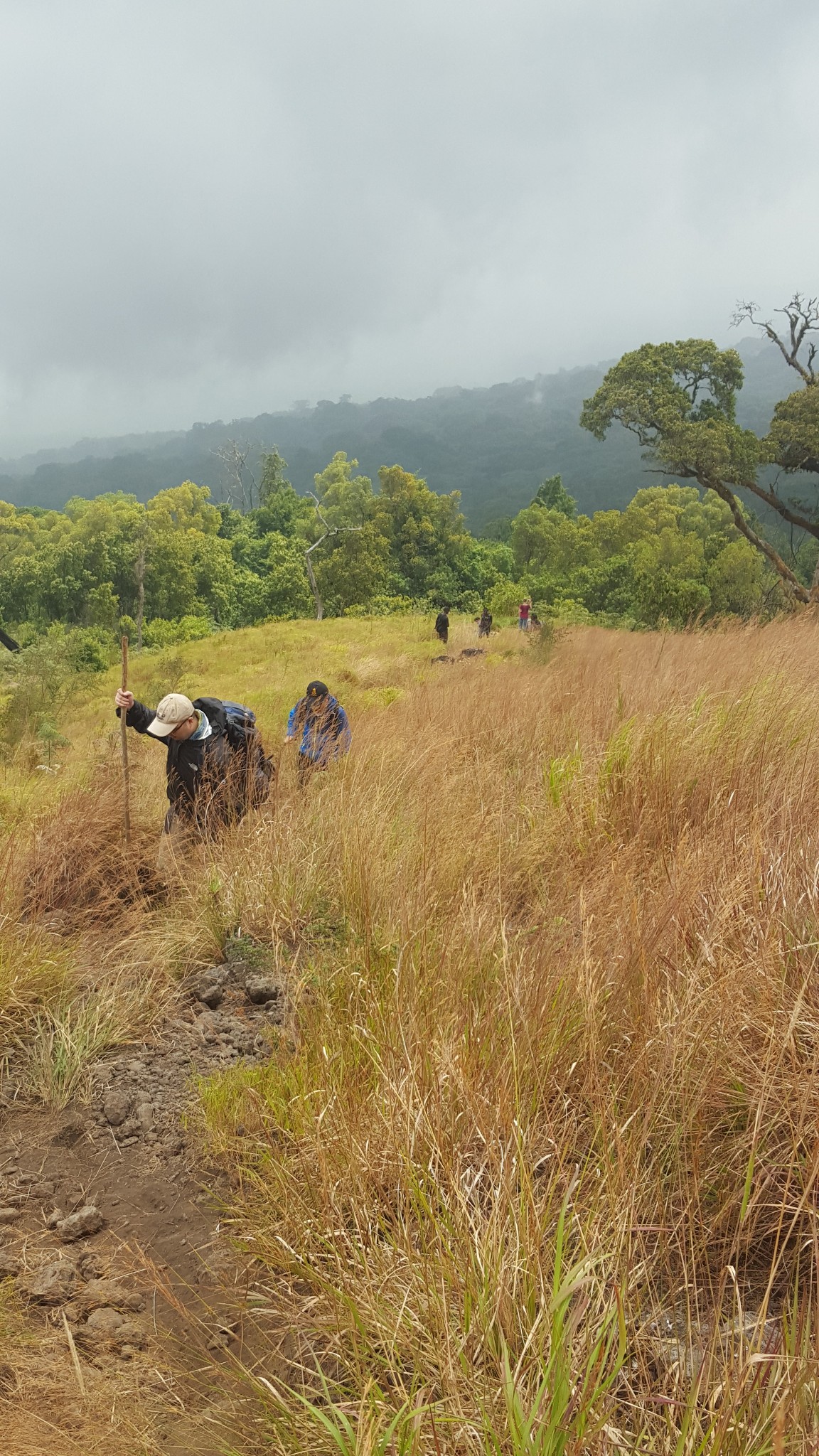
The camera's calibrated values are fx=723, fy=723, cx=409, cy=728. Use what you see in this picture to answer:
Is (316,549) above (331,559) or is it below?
above

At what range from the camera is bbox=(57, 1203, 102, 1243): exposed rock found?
6.63 feet

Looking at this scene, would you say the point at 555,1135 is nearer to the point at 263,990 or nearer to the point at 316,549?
the point at 263,990

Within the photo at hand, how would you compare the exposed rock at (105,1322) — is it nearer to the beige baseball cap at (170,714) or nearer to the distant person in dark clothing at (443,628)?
the beige baseball cap at (170,714)

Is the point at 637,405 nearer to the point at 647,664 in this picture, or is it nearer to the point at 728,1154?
the point at 647,664

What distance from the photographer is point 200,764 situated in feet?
14.5

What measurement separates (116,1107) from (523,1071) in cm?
161

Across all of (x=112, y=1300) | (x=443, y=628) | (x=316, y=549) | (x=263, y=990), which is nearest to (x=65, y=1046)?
(x=263, y=990)

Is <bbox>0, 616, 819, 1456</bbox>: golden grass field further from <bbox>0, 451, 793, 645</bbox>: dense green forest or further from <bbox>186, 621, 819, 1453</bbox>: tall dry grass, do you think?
<bbox>0, 451, 793, 645</bbox>: dense green forest

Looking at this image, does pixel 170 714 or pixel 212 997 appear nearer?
pixel 212 997

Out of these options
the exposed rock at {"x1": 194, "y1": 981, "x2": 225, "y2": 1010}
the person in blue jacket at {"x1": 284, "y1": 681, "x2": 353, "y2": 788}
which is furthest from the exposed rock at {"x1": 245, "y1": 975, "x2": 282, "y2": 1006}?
the person in blue jacket at {"x1": 284, "y1": 681, "x2": 353, "y2": 788}

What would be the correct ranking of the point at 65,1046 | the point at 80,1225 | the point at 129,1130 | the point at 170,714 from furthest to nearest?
the point at 170,714
the point at 65,1046
the point at 129,1130
the point at 80,1225

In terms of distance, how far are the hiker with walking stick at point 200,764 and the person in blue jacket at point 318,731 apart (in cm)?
46

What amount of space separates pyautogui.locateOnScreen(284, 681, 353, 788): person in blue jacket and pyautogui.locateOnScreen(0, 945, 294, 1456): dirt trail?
224cm

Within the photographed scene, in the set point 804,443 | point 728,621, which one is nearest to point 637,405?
point 804,443
